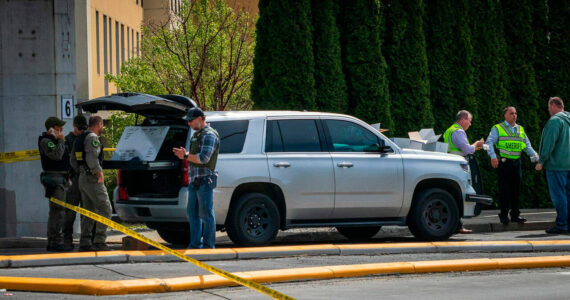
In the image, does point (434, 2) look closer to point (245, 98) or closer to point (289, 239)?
point (289, 239)

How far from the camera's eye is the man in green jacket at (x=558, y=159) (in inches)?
577

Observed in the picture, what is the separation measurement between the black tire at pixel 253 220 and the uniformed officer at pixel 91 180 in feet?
5.57

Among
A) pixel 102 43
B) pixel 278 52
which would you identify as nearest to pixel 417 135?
pixel 278 52

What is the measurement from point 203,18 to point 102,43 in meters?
39.2

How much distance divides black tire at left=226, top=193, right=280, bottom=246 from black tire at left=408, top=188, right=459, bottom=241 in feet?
7.25

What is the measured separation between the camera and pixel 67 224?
12.9 m

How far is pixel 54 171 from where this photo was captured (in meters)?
12.8

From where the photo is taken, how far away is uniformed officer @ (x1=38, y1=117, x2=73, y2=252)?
496 inches

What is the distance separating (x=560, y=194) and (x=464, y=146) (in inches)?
64.8

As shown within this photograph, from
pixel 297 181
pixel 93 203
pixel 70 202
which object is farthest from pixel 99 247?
pixel 297 181

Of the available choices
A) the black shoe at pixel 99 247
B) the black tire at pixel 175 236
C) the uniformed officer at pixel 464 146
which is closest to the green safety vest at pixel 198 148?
the black shoe at pixel 99 247

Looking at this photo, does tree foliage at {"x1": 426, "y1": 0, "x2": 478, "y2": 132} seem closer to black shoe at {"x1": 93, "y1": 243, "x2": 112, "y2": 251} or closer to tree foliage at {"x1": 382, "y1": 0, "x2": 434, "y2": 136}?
tree foliage at {"x1": 382, "y1": 0, "x2": 434, "y2": 136}

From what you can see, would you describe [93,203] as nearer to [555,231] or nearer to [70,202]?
[70,202]

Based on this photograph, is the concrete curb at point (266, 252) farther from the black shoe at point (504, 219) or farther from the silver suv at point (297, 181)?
the black shoe at point (504, 219)
